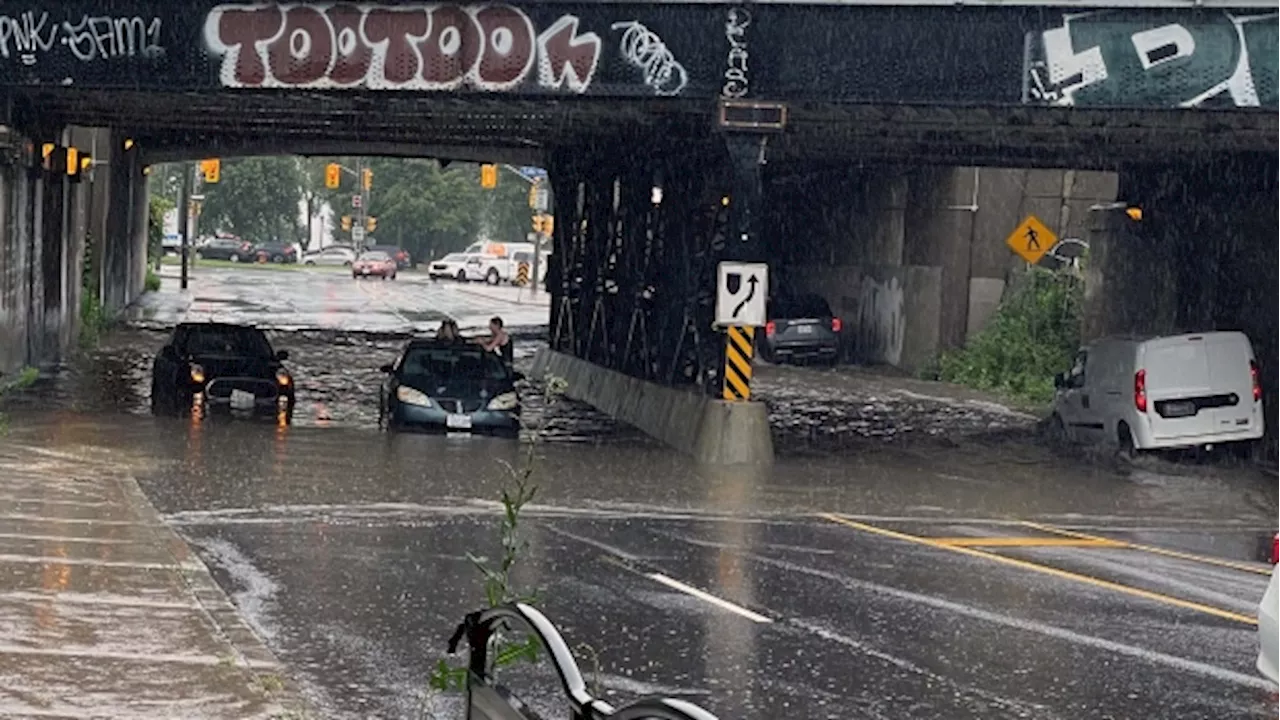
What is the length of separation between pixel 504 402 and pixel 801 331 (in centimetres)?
2184

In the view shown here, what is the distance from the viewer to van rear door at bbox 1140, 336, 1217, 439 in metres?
28.1

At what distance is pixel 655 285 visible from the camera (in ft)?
113

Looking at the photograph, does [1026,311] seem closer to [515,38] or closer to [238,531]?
[515,38]

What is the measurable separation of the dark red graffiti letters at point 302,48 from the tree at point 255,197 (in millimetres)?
101774

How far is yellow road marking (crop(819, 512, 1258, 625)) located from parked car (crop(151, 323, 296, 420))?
11.4 m

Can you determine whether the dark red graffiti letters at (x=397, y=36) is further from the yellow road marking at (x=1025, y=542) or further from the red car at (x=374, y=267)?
the red car at (x=374, y=267)

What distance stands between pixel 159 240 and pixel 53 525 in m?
71.5

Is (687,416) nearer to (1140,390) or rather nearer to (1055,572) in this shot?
(1140,390)

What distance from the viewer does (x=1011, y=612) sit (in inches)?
Answer: 570

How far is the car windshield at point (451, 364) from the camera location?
2969 cm

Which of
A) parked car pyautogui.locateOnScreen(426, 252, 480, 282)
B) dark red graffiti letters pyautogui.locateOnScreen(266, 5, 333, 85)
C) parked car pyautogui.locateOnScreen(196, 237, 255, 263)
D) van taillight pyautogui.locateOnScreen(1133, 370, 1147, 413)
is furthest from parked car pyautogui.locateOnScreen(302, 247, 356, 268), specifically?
dark red graffiti letters pyautogui.locateOnScreen(266, 5, 333, 85)

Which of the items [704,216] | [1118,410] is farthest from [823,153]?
[1118,410]

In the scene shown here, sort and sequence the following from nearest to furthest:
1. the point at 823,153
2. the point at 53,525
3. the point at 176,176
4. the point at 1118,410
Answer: the point at 53,525, the point at 1118,410, the point at 823,153, the point at 176,176

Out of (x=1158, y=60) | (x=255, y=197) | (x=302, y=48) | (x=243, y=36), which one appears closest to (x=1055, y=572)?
(x=1158, y=60)
